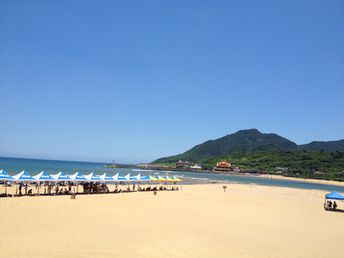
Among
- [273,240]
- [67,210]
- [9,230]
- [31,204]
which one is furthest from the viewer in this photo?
[31,204]

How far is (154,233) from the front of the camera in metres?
14.6

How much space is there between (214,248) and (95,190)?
71.4 ft

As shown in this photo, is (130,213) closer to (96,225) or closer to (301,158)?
(96,225)

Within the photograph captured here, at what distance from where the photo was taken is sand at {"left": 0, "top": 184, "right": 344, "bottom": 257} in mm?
11703

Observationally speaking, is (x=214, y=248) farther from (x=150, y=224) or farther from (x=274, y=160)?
(x=274, y=160)

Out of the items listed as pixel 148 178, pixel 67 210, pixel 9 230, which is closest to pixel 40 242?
pixel 9 230

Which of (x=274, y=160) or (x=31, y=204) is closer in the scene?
(x=31, y=204)

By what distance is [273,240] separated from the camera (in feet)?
48.7

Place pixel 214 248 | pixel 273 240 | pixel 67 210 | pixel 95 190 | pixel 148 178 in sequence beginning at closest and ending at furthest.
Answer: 1. pixel 214 248
2. pixel 273 240
3. pixel 67 210
4. pixel 95 190
5. pixel 148 178

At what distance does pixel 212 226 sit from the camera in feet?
56.4

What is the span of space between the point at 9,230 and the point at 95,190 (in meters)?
19.0

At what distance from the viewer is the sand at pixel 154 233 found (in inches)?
461

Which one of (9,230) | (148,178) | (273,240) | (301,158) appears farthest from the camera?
(301,158)

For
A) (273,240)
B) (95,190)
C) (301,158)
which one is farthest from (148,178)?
(301,158)
